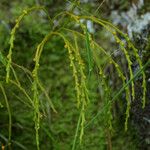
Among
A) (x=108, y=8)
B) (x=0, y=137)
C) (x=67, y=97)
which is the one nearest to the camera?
(x=0, y=137)

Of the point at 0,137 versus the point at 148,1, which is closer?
the point at 0,137

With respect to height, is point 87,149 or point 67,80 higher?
point 67,80

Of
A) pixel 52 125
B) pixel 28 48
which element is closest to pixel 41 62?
pixel 28 48

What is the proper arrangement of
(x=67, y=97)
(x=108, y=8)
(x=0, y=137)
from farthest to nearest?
(x=108, y=8) < (x=67, y=97) < (x=0, y=137)

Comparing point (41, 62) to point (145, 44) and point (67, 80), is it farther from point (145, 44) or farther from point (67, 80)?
point (145, 44)

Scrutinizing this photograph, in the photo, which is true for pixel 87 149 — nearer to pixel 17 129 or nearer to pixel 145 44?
pixel 17 129

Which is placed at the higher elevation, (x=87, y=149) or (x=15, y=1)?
(x=15, y=1)

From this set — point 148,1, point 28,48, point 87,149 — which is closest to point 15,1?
point 28,48

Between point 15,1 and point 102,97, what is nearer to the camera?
point 102,97

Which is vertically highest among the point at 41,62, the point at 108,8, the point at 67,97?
the point at 108,8
